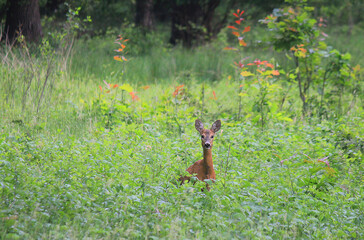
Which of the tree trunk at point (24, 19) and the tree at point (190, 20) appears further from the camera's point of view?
the tree at point (190, 20)

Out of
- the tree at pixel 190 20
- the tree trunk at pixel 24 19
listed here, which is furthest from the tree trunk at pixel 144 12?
the tree trunk at pixel 24 19

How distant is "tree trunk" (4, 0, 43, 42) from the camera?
32.9ft

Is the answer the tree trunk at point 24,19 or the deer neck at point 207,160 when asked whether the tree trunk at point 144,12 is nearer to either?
the tree trunk at point 24,19

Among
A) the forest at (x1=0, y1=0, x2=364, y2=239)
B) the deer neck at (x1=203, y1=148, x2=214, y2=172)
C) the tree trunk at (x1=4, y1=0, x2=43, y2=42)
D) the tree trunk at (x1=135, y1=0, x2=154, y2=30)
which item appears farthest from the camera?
the tree trunk at (x1=135, y1=0, x2=154, y2=30)

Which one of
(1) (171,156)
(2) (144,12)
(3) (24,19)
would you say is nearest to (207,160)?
(1) (171,156)

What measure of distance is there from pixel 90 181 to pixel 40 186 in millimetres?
410

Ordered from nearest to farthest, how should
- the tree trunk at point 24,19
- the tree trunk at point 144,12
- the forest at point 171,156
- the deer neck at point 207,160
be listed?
the forest at point 171,156 < the deer neck at point 207,160 < the tree trunk at point 24,19 < the tree trunk at point 144,12

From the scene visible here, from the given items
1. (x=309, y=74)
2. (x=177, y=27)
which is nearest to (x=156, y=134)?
(x=309, y=74)

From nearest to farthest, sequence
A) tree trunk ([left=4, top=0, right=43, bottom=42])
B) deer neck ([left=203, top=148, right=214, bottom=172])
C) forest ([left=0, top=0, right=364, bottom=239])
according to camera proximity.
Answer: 1. forest ([left=0, top=0, right=364, bottom=239])
2. deer neck ([left=203, top=148, right=214, bottom=172])
3. tree trunk ([left=4, top=0, right=43, bottom=42])

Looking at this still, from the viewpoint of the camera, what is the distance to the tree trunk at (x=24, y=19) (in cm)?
1004

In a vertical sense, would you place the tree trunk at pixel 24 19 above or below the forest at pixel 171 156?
above

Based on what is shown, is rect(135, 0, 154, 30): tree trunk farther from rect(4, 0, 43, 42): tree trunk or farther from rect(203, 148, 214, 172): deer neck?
rect(203, 148, 214, 172): deer neck

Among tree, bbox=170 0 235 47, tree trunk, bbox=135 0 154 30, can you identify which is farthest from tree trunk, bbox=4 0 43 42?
tree, bbox=170 0 235 47

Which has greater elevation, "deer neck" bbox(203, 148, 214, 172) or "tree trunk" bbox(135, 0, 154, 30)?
"tree trunk" bbox(135, 0, 154, 30)
